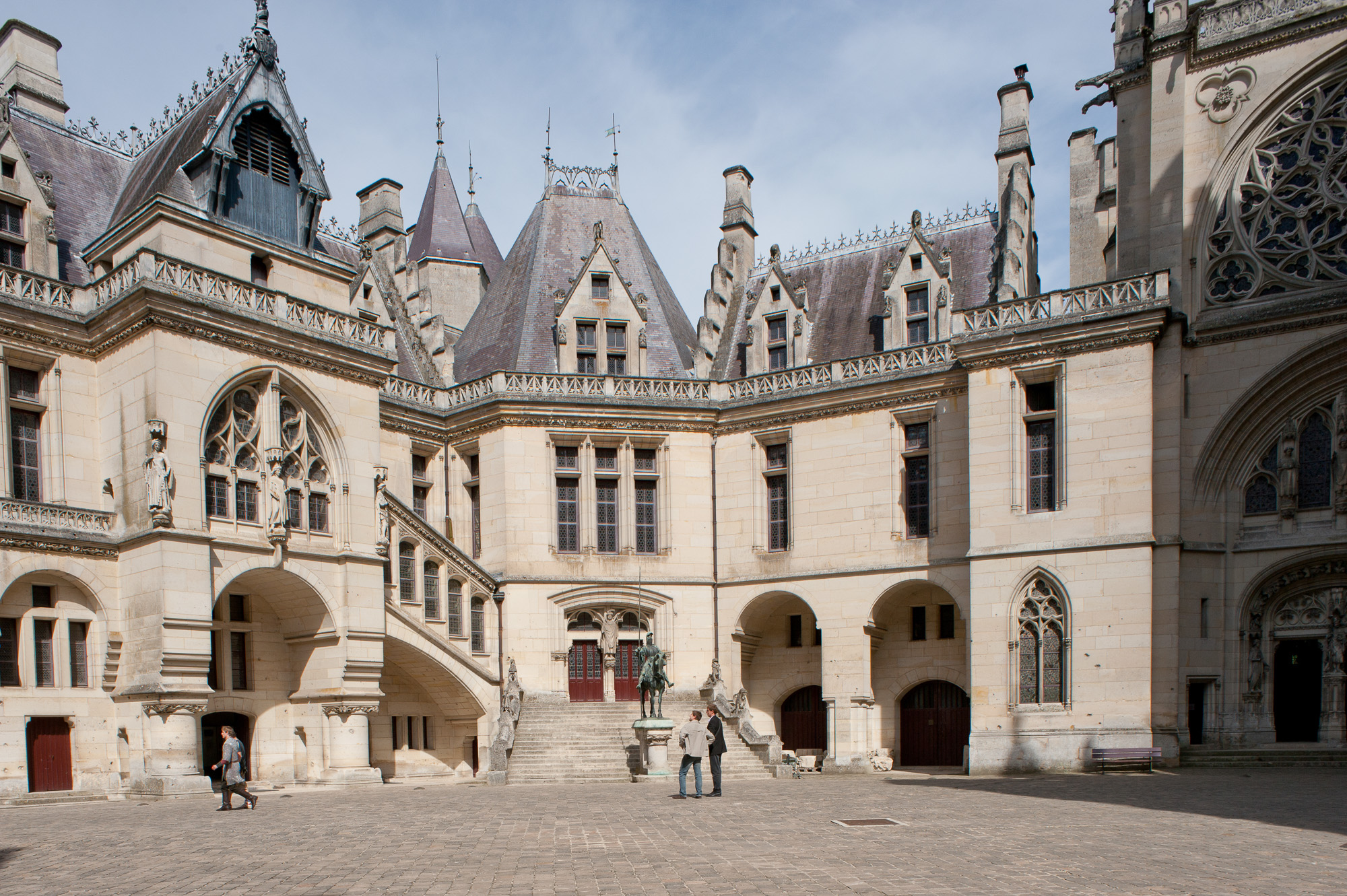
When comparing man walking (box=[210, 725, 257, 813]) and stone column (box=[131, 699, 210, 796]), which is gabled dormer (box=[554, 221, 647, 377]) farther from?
man walking (box=[210, 725, 257, 813])

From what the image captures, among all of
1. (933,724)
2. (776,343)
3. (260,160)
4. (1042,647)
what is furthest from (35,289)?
(933,724)

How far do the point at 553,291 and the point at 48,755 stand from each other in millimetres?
17048

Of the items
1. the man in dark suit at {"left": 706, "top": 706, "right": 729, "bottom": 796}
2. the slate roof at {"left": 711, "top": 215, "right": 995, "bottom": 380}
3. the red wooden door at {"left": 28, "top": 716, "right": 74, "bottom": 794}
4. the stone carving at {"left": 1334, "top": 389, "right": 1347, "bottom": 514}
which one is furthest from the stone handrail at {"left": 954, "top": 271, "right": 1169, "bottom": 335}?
the red wooden door at {"left": 28, "top": 716, "right": 74, "bottom": 794}

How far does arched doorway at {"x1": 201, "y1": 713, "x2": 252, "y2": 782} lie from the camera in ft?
76.0

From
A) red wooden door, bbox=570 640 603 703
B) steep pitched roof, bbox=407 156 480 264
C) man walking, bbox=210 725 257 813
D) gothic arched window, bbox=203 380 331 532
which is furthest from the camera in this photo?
steep pitched roof, bbox=407 156 480 264

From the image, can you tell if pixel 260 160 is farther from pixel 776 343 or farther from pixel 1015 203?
pixel 1015 203

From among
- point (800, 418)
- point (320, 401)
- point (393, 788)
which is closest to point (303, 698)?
point (393, 788)

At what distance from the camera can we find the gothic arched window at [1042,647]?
77.9ft

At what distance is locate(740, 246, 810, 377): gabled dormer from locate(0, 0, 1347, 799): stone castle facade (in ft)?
0.38

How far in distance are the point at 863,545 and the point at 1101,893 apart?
19025mm

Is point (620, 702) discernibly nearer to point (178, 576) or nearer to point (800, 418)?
point (800, 418)

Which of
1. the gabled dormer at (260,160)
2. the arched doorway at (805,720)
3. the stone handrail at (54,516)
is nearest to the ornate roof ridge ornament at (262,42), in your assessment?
the gabled dormer at (260,160)

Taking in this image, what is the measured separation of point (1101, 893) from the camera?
8.79m

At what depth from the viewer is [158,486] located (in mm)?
20266
